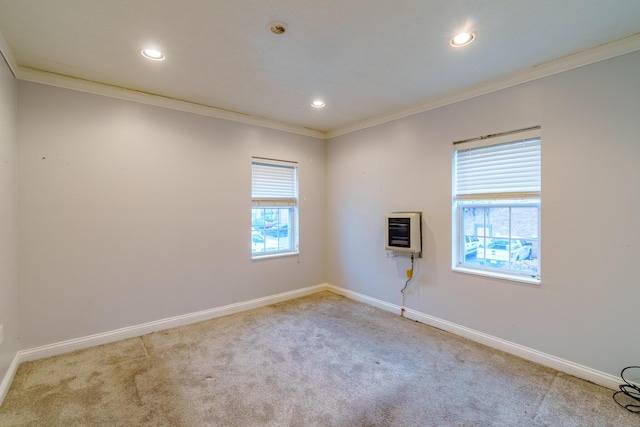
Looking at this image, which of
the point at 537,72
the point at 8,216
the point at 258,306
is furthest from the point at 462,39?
the point at 8,216

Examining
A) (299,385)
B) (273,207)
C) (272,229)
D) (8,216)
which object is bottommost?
(299,385)

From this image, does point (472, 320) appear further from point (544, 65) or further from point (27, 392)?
point (27, 392)

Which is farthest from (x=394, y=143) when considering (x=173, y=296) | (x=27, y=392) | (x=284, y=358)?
(x=27, y=392)

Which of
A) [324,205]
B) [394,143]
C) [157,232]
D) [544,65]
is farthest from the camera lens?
→ [324,205]

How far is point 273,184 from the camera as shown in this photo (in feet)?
13.4

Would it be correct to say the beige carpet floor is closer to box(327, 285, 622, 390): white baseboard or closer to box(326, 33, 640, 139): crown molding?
box(327, 285, 622, 390): white baseboard

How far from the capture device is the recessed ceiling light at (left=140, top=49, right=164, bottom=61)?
2.28 m

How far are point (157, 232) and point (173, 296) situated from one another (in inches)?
29.0

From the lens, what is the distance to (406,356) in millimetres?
2619

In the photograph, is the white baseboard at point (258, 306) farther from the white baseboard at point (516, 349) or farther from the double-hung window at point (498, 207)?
the double-hung window at point (498, 207)

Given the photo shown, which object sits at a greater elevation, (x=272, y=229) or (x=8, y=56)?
(x=8, y=56)

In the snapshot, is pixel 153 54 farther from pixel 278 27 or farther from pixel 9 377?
pixel 9 377

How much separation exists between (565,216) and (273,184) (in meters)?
3.18

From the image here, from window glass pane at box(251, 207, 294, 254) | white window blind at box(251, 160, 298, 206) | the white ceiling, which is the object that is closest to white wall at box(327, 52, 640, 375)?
the white ceiling
